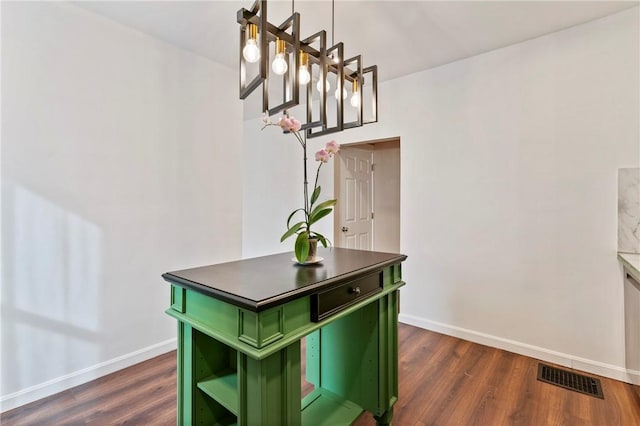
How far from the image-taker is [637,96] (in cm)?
215

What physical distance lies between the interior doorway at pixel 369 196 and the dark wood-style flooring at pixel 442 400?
1.92 metres

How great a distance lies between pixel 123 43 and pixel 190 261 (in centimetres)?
183

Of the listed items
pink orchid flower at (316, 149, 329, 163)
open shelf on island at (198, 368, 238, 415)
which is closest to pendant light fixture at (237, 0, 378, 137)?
pink orchid flower at (316, 149, 329, 163)

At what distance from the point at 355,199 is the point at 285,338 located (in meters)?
3.18

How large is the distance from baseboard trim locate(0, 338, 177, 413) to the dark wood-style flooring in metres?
0.05

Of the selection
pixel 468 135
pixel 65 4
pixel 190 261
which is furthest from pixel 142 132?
pixel 468 135

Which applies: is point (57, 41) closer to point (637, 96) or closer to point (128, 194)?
point (128, 194)

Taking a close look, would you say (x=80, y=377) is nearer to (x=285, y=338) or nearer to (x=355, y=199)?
(x=285, y=338)

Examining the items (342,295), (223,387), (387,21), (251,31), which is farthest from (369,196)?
(223,387)

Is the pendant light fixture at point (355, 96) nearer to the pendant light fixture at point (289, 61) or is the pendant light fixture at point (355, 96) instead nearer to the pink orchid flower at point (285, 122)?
the pendant light fixture at point (289, 61)

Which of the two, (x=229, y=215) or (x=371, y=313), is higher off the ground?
(x=229, y=215)

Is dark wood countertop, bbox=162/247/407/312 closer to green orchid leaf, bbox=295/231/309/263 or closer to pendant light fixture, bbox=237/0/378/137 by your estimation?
green orchid leaf, bbox=295/231/309/263

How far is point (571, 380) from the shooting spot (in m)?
2.22

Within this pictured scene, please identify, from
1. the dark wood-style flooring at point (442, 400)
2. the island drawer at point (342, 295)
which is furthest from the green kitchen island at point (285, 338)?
the dark wood-style flooring at point (442, 400)
